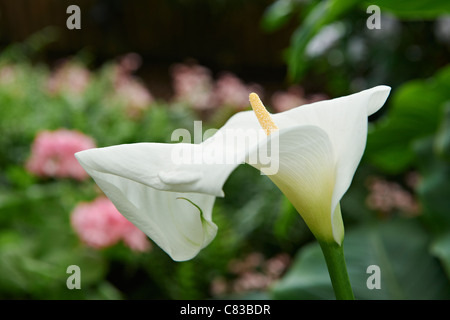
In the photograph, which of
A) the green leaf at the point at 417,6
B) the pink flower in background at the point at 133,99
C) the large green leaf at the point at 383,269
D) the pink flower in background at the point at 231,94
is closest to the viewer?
the green leaf at the point at 417,6

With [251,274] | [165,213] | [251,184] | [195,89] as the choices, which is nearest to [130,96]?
[195,89]

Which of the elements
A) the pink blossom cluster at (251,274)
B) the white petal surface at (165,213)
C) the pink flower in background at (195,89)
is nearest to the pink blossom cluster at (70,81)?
the pink flower in background at (195,89)

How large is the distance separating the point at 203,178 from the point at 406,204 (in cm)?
96

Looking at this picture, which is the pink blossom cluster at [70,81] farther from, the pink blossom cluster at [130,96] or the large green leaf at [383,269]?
the large green leaf at [383,269]

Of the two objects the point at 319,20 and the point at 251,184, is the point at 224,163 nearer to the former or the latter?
the point at 319,20

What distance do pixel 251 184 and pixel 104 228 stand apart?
1.78ft

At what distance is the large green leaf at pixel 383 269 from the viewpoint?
0.46 metres

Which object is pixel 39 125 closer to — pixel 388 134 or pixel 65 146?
pixel 65 146

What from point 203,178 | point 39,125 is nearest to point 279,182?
point 203,178

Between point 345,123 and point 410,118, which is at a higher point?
point 410,118

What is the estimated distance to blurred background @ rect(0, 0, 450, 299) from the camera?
0.49m

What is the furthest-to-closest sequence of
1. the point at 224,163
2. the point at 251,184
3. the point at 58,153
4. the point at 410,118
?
the point at 251,184 < the point at 58,153 < the point at 410,118 < the point at 224,163

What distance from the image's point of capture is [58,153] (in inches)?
31.4

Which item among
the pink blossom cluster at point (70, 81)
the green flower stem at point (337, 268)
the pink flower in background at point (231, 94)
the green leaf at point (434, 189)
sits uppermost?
the pink blossom cluster at point (70, 81)
